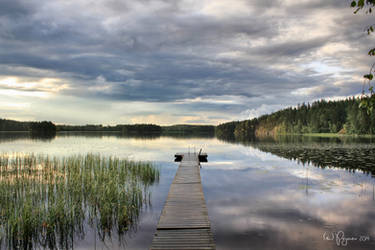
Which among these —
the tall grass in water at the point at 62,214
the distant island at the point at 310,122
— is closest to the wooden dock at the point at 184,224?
the tall grass in water at the point at 62,214

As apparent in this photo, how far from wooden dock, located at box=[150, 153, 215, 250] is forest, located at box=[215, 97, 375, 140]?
95.1 meters

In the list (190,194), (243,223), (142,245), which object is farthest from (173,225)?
(190,194)

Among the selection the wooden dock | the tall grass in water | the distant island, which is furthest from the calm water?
the distant island

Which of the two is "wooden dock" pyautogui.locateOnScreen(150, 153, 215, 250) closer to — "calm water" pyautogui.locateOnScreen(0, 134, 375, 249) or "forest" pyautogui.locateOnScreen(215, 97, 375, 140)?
"calm water" pyautogui.locateOnScreen(0, 134, 375, 249)

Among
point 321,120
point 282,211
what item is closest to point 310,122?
point 321,120

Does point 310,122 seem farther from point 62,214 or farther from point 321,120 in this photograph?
point 62,214

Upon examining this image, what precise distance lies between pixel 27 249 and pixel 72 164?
12.7 m

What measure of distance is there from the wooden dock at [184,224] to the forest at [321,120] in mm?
95122

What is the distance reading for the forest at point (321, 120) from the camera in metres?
101

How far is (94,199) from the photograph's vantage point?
12953mm

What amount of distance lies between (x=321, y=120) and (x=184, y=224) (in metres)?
136

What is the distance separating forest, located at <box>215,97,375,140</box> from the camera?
10118cm

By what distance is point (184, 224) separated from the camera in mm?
9742

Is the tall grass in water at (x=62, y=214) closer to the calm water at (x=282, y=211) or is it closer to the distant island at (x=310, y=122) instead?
the calm water at (x=282, y=211)
